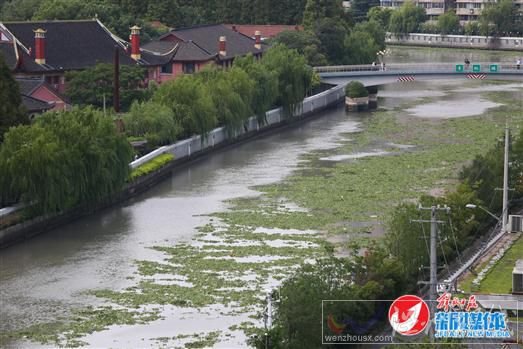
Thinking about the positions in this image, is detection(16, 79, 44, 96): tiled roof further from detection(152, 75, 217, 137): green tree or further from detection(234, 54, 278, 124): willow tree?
detection(234, 54, 278, 124): willow tree

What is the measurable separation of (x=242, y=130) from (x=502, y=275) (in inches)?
1002

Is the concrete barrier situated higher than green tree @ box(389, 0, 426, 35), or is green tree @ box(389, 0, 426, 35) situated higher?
green tree @ box(389, 0, 426, 35)

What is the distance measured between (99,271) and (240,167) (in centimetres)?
1406

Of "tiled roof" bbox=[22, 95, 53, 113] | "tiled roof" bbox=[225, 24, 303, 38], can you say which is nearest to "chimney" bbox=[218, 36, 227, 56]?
"tiled roof" bbox=[225, 24, 303, 38]

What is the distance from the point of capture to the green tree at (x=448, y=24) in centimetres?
9944

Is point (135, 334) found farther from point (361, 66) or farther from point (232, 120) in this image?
point (361, 66)

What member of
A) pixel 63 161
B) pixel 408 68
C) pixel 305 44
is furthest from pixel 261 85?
pixel 63 161

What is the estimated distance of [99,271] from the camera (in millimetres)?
29328

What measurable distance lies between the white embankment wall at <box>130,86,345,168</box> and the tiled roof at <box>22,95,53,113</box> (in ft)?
13.5

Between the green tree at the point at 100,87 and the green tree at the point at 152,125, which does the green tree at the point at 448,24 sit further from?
Result: the green tree at the point at 152,125

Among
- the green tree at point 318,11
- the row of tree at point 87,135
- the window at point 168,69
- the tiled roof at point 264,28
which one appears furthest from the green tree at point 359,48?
the row of tree at point 87,135

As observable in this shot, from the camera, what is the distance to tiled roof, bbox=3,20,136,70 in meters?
→ 51.4

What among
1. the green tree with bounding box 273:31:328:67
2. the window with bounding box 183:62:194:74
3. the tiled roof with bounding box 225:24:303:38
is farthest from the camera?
the tiled roof with bounding box 225:24:303:38

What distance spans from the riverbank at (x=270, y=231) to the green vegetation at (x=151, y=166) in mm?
1191
